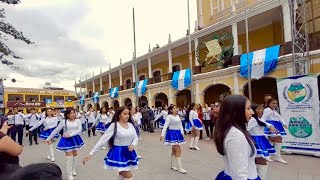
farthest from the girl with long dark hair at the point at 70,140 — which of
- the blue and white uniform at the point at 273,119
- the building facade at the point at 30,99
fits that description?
the building facade at the point at 30,99

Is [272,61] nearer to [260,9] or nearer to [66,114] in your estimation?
[260,9]

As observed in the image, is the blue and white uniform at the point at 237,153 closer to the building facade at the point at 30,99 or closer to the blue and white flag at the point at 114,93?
the blue and white flag at the point at 114,93

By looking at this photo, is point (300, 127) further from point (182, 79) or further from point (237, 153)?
point (182, 79)

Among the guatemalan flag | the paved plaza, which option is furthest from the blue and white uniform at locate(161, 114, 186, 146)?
the guatemalan flag

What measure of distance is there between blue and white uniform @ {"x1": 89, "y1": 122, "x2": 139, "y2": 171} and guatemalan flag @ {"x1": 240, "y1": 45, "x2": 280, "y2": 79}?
38.8 feet

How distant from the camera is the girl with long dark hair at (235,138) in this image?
94.2 inches

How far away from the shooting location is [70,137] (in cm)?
721

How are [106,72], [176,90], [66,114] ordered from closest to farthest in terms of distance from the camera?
[66,114] → [176,90] → [106,72]

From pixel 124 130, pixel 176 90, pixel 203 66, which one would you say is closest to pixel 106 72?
pixel 176 90

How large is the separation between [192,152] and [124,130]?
5.36 metres

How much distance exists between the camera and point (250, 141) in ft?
8.31

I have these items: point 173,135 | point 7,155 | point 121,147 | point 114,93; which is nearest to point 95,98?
point 114,93

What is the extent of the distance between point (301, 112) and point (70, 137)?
677 centimetres

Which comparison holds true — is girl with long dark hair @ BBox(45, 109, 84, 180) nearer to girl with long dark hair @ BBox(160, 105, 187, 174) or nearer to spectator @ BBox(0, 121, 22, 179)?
girl with long dark hair @ BBox(160, 105, 187, 174)
